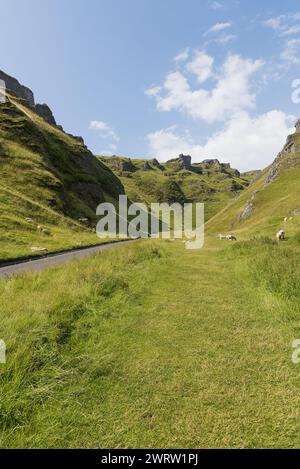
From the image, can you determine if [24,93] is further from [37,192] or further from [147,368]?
[147,368]

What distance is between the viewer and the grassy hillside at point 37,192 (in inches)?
1289

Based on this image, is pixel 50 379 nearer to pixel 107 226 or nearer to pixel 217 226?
pixel 107 226

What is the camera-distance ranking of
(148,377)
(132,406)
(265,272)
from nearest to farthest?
(132,406) < (148,377) < (265,272)

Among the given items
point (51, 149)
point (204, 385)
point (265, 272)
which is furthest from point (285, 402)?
point (51, 149)

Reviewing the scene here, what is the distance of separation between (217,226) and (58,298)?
237ft

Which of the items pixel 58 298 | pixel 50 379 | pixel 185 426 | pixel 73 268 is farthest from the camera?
pixel 73 268

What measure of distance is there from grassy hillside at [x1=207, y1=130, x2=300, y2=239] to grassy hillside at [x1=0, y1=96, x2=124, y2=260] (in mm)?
24935

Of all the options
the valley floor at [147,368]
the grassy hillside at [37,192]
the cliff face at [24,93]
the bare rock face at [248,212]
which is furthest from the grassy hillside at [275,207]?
the cliff face at [24,93]

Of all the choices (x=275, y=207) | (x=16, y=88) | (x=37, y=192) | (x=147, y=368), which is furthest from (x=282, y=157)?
(x=16, y=88)

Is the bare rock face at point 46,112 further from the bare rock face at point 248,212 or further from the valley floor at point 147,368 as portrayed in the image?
the valley floor at point 147,368

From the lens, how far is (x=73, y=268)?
1509cm

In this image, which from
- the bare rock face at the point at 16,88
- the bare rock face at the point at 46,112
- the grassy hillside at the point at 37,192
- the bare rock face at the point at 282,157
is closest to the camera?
the grassy hillside at the point at 37,192

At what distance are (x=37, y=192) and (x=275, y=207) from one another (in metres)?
43.2

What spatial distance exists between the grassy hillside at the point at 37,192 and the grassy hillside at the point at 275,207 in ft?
81.8
